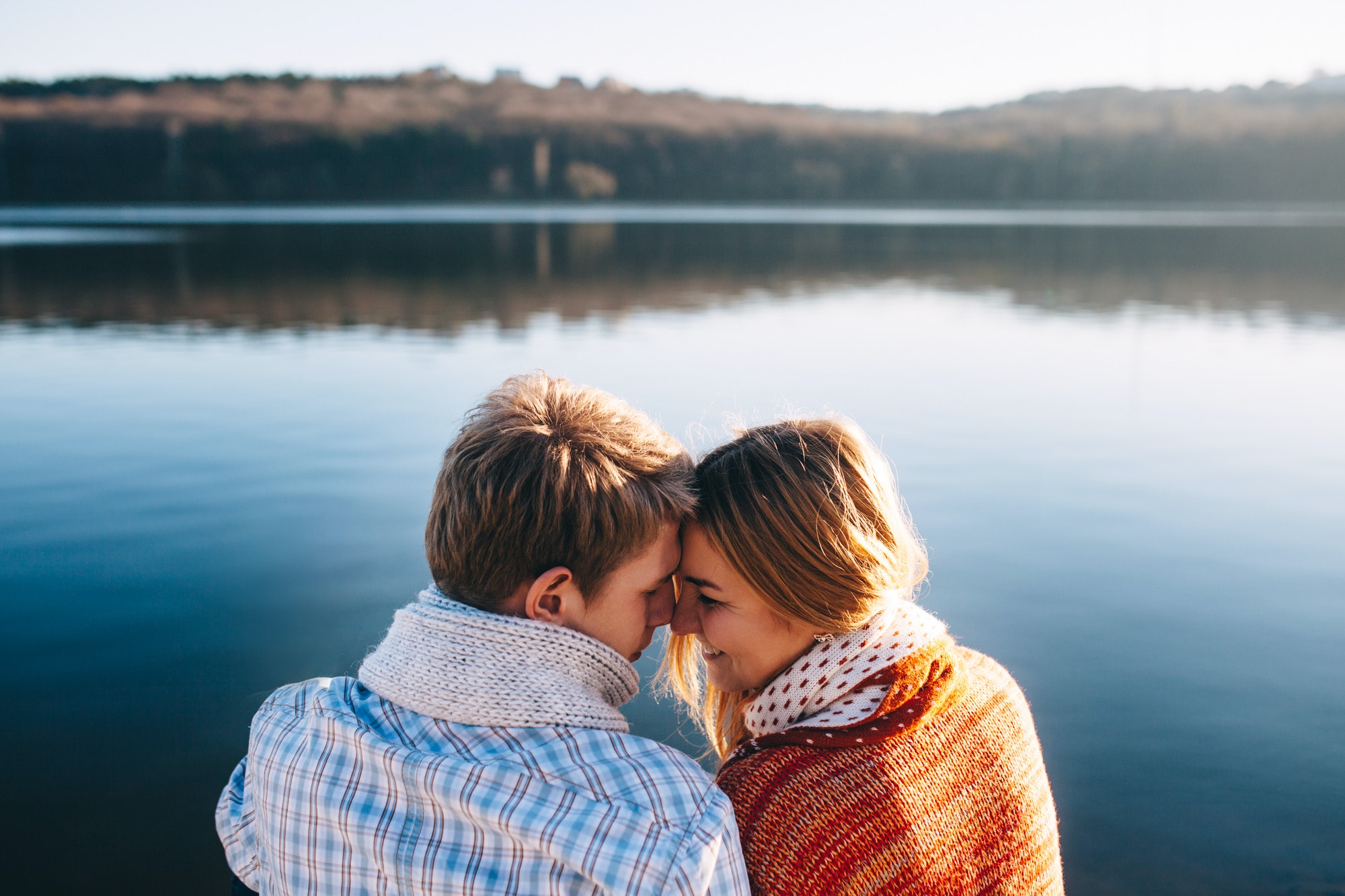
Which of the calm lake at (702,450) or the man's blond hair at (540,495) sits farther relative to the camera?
the calm lake at (702,450)

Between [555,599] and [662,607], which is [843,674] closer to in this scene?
[662,607]

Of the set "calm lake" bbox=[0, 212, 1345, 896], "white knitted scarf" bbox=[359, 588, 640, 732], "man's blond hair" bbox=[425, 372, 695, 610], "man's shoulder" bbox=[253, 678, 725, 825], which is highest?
"man's blond hair" bbox=[425, 372, 695, 610]

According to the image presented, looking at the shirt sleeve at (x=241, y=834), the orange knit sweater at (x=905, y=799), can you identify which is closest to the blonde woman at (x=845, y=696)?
the orange knit sweater at (x=905, y=799)

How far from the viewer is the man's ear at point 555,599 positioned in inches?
72.4

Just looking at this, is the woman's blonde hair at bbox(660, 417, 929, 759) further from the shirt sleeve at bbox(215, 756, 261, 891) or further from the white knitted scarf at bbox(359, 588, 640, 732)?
the shirt sleeve at bbox(215, 756, 261, 891)

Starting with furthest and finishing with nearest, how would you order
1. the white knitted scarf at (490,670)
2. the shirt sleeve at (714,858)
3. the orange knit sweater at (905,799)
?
the orange knit sweater at (905,799) → the white knitted scarf at (490,670) → the shirt sleeve at (714,858)

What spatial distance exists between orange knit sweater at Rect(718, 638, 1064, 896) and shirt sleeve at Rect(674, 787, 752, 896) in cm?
28

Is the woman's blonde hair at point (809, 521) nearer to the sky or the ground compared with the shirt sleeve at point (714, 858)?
nearer to the sky

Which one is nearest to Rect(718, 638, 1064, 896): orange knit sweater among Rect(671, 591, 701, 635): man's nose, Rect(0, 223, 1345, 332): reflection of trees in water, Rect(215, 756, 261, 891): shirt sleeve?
Rect(671, 591, 701, 635): man's nose

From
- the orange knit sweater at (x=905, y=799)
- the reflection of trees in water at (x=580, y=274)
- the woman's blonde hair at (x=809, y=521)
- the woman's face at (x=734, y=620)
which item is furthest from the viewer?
the reflection of trees in water at (x=580, y=274)

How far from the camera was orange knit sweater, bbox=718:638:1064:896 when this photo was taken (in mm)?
1776

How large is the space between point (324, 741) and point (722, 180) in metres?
103

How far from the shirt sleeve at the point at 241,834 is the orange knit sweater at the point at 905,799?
88 cm

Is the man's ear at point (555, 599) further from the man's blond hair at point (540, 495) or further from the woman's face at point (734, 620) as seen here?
the woman's face at point (734, 620)
